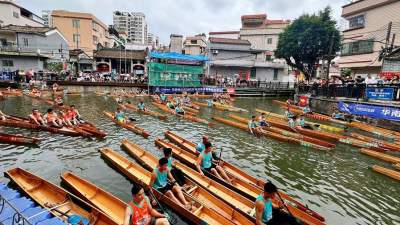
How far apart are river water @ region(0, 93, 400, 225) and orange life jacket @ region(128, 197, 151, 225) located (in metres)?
2.07

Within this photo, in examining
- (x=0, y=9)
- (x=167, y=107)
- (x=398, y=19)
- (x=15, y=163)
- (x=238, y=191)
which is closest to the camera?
(x=238, y=191)

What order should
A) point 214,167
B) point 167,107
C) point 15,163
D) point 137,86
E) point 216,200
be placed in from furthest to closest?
point 137,86 → point 167,107 → point 15,163 → point 214,167 → point 216,200

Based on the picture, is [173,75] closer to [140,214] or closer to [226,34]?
[226,34]

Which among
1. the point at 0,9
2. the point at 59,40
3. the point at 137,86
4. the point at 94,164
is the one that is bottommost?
the point at 94,164

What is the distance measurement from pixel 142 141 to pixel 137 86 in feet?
105

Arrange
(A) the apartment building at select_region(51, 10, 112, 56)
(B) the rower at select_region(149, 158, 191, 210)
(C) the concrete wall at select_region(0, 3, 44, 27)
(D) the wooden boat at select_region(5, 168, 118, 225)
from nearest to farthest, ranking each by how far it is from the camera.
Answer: (D) the wooden boat at select_region(5, 168, 118, 225) → (B) the rower at select_region(149, 158, 191, 210) → (C) the concrete wall at select_region(0, 3, 44, 27) → (A) the apartment building at select_region(51, 10, 112, 56)

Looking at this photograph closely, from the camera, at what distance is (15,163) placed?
1351 cm

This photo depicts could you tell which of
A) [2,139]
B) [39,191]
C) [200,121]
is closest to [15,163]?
[2,139]

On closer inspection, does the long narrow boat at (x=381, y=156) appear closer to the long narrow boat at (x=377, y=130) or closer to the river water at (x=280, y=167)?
the river water at (x=280, y=167)

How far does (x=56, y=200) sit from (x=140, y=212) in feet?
13.1

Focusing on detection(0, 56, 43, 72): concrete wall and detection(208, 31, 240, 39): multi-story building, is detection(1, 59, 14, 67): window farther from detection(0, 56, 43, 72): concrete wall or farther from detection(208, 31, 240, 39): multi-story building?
detection(208, 31, 240, 39): multi-story building

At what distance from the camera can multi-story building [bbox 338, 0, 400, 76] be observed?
113 ft

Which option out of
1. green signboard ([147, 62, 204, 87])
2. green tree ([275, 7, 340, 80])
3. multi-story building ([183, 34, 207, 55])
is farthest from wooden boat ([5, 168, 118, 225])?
multi-story building ([183, 34, 207, 55])

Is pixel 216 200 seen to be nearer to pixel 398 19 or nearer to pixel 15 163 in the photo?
pixel 15 163
